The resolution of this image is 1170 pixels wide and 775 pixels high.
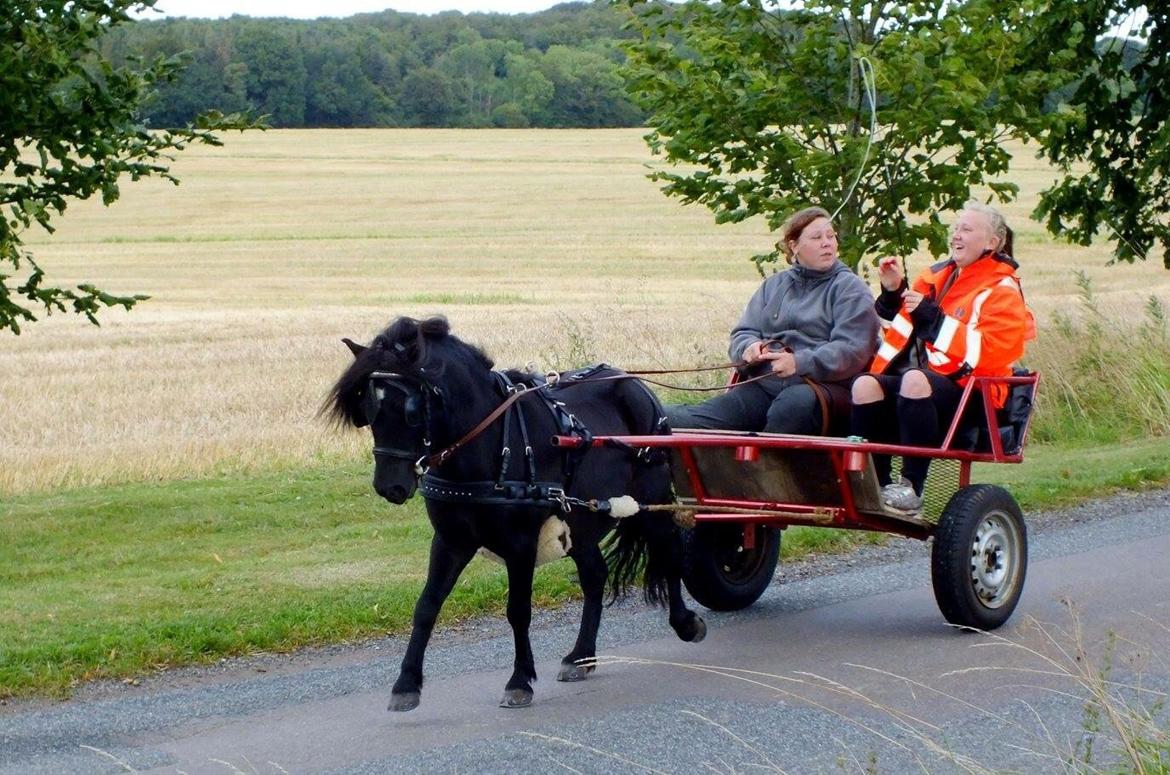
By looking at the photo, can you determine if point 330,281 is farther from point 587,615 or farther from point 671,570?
point 587,615

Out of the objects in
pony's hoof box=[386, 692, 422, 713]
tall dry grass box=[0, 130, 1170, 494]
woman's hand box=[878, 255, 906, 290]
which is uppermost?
woman's hand box=[878, 255, 906, 290]

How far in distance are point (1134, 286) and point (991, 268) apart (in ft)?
80.8

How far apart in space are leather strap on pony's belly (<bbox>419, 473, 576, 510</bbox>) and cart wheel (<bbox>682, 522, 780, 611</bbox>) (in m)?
1.48

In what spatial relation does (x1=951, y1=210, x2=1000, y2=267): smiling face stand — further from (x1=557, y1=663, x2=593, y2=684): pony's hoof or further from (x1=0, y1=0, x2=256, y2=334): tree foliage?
(x1=0, y1=0, x2=256, y2=334): tree foliage

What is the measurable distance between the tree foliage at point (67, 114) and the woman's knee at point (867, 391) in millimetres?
4178

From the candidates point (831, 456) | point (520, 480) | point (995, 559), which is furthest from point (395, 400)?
point (995, 559)

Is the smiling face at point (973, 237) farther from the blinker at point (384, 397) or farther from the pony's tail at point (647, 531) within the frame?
the blinker at point (384, 397)

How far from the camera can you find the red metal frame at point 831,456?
671 centimetres

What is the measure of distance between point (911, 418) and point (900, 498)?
383 millimetres

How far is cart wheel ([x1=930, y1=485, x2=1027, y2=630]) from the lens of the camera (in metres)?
6.93

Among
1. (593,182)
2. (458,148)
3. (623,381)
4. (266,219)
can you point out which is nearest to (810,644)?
(623,381)

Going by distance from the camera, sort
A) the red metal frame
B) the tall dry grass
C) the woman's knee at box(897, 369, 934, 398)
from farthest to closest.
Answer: the tall dry grass → the woman's knee at box(897, 369, 934, 398) → the red metal frame

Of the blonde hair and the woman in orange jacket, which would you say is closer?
the woman in orange jacket

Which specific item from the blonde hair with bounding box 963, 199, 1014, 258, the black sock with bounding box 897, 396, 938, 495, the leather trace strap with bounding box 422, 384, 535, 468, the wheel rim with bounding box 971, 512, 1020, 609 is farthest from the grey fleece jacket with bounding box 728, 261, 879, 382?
the leather trace strap with bounding box 422, 384, 535, 468
